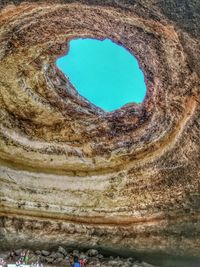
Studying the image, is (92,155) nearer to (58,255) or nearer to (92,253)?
(92,253)

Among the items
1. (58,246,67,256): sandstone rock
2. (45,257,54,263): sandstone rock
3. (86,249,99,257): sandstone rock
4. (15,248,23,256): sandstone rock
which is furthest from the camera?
(86,249,99,257): sandstone rock

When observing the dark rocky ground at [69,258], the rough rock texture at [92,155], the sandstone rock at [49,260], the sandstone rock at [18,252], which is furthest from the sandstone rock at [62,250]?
the sandstone rock at [18,252]

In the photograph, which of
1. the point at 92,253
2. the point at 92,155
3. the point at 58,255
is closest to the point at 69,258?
the point at 58,255

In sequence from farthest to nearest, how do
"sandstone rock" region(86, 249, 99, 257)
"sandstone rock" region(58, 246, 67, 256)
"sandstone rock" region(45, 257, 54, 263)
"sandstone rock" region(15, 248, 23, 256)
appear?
"sandstone rock" region(86, 249, 99, 257)
"sandstone rock" region(58, 246, 67, 256)
"sandstone rock" region(15, 248, 23, 256)
"sandstone rock" region(45, 257, 54, 263)

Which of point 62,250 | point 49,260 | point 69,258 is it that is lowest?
point 49,260

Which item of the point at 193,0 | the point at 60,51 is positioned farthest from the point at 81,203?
the point at 193,0

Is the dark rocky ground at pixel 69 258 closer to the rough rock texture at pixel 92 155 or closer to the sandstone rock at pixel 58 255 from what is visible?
the sandstone rock at pixel 58 255

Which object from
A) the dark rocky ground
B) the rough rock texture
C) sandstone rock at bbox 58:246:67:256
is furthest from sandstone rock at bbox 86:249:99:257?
sandstone rock at bbox 58:246:67:256

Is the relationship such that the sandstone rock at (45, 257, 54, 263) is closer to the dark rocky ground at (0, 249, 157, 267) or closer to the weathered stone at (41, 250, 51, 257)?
the dark rocky ground at (0, 249, 157, 267)
